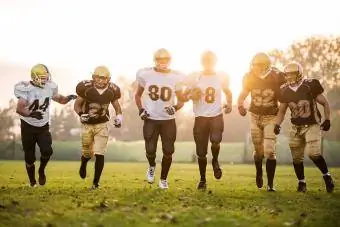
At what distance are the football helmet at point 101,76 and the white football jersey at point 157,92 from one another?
67cm

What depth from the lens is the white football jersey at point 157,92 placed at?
1089 cm

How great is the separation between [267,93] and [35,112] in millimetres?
4795

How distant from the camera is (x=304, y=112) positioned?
1097 centimetres

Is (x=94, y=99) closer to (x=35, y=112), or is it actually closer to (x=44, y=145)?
(x=35, y=112)

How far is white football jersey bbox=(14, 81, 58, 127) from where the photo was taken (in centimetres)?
1116

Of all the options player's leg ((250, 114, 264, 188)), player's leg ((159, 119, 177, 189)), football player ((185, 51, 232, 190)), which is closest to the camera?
player's leg ((159, 119, 177, 189))

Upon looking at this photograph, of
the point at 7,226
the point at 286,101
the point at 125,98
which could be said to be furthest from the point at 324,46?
the point at 125,98

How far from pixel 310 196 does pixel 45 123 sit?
554 centimetres

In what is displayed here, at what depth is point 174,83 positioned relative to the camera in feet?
36.0

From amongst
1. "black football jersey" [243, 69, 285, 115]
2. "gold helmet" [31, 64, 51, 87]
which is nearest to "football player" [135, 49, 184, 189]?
"black football jersey" [243, 69, 285, 115]

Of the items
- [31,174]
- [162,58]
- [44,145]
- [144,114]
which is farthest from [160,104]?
[31,174]

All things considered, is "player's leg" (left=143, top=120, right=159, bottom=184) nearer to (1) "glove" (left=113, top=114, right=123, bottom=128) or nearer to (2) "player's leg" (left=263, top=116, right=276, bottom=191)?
(1) "glove" (left=113, top=114, right=123, bottom=128)

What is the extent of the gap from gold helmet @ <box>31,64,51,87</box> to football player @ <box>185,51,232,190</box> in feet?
9.76

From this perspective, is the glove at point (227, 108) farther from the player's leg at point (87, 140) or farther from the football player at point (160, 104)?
the player's leg at point (87, 140)
